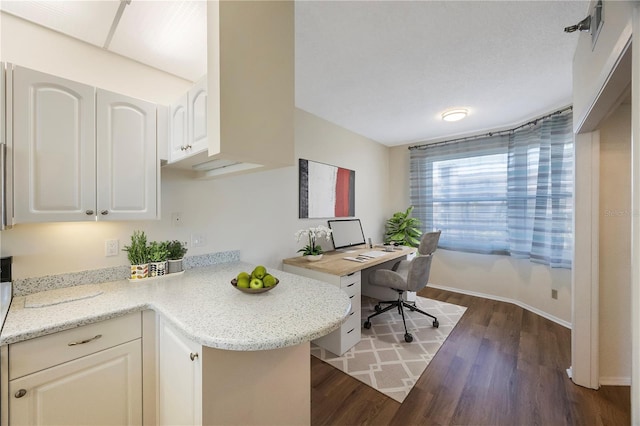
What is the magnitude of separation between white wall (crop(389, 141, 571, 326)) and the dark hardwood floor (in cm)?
62

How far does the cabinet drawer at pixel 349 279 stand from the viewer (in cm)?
217

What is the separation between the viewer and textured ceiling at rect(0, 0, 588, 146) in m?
1.38

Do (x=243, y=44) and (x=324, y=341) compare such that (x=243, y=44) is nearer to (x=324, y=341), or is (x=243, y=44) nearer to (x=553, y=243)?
(x=324, y=341)

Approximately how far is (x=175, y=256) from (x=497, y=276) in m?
4.07

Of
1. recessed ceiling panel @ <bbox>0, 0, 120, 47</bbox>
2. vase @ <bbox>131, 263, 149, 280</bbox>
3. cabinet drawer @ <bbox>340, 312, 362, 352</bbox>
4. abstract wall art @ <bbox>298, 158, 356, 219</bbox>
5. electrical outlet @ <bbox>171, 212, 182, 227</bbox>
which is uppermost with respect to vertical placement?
recessed ceiling panel @ <bbox>0, 0, 120, 47</bbox>

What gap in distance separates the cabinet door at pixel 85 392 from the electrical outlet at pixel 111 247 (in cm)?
69

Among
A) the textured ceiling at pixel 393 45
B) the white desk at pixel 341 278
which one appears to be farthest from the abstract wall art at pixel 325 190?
the textured ceiling at pixel 393 45

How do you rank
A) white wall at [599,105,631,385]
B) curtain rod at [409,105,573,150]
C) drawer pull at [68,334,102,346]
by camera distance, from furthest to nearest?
curtain rod at [409,105,573,150], white wall at [599,105,631,385], drawer pull at [68,334,102,346]

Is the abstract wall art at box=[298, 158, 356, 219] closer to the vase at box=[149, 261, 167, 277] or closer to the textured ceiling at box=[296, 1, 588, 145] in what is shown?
the textured ceiling at box=[296, 1, 588, 145]

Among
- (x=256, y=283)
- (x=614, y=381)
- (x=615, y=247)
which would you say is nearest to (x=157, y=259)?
(x=256, y=283)

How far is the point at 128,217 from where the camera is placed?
4.80 feet

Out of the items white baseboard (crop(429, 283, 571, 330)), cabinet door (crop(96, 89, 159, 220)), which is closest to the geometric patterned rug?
white baseboard (crop(429, 283, 571, 330))

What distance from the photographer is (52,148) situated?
1.22 m

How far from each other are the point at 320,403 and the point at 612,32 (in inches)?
97.6
